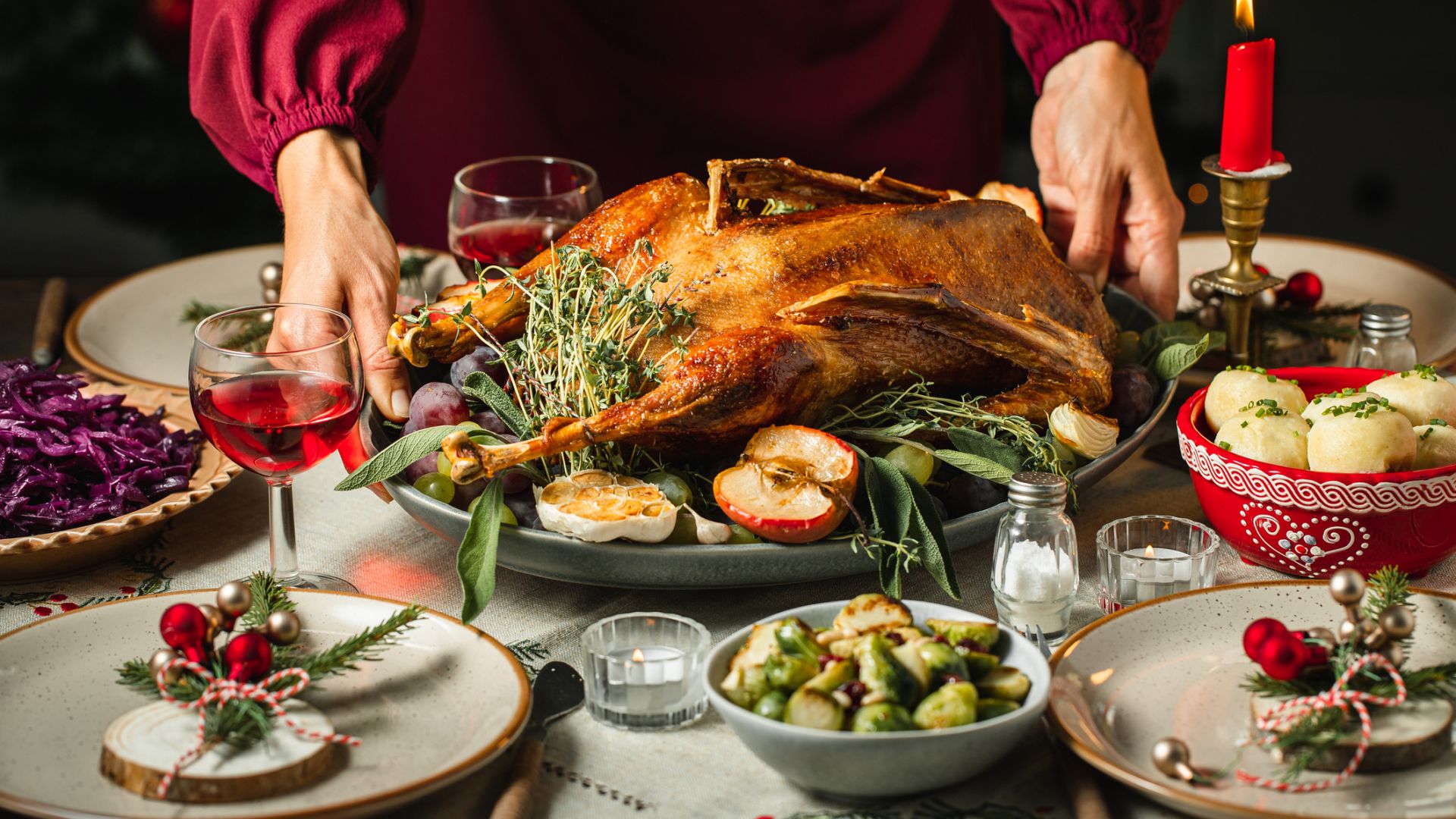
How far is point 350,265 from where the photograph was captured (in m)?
1.57

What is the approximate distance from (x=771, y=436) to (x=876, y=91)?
4.70 ft

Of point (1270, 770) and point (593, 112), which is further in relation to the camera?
point (593, 112)

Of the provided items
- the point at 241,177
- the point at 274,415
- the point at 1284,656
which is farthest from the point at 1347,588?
the point at 241,177

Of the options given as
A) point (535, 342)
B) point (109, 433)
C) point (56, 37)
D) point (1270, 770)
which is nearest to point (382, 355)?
point (535, 342)

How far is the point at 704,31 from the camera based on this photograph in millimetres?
2445

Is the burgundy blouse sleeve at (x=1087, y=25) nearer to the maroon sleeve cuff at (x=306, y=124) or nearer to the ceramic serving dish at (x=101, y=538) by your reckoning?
the maroon sleeve cuff at (x=306, y=124)

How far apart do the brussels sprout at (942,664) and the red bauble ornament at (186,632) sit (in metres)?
0.58

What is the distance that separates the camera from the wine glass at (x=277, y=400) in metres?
1.25

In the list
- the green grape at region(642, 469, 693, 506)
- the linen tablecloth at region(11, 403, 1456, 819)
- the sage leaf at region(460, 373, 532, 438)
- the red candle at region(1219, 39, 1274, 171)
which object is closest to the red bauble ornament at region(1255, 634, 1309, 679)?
the linen tablecloth at region(11, 403, 1456, 819)

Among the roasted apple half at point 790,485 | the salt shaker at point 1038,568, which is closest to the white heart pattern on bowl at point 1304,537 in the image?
the salt shaker at point 1038,568

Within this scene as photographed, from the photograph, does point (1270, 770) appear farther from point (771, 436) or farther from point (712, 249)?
point (712, 249)

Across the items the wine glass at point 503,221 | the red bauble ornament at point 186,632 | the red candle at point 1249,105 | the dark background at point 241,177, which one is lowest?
the dark background at point 241,177

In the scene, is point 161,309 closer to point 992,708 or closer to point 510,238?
point 510,238

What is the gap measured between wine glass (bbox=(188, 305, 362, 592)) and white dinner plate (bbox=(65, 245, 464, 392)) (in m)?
0.60
